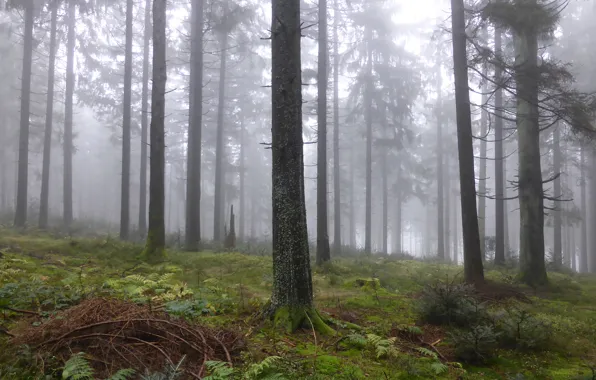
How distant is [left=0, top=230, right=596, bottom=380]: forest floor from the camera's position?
11.9 ft

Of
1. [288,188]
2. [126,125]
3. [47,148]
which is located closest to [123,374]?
[288,188]

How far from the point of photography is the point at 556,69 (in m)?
10.8

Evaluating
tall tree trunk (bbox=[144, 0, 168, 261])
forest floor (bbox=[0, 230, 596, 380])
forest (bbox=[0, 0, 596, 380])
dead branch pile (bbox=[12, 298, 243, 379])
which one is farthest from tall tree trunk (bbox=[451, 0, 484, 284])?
tall tree trunk (bbox=[144, 0, 168, 261])

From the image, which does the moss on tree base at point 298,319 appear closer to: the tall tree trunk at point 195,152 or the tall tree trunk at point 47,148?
the tall tree trunk at point 195,152

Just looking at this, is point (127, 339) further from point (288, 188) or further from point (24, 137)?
point (24, 137)

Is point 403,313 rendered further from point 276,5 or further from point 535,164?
point 535,164

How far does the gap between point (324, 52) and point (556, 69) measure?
8.07m

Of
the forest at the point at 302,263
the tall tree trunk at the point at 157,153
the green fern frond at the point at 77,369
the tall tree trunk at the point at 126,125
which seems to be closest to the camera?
the green fern frond at the point at 77,369

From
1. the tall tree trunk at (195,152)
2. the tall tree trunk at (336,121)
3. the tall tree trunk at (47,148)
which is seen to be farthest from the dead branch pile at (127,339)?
the tall tree trunk at (47,148)

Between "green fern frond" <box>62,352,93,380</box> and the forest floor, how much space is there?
0.19 feet

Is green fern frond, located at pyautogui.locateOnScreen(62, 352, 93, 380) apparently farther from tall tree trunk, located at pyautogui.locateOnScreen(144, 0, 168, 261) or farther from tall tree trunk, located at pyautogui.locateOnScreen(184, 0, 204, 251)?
tall tree trunk, located at pyautogui.locateOnScreen(184, 0, 204, 251)

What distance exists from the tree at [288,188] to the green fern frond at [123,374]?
2.33 metres

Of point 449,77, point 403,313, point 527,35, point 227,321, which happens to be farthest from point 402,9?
point 227,321

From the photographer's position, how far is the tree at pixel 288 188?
17.8ft
